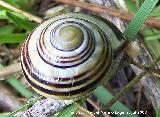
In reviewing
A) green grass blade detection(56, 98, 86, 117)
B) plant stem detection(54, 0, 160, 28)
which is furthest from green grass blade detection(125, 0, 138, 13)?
green grass blade detection(56, 98, 86, 117)

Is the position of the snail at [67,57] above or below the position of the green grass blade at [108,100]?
above

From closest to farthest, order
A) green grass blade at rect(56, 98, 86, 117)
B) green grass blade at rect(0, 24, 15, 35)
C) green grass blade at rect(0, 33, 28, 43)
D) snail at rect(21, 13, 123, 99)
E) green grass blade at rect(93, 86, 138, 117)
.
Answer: snail at rect(21, 13, 123, 99), green grass blade at rect(56, 98, 86, 117), green grass blade at rect(93, 86, 138, 117), green grass blade at rect(0, 33, 28, 43), green grass blade at rect(0, 24, 15, 35)

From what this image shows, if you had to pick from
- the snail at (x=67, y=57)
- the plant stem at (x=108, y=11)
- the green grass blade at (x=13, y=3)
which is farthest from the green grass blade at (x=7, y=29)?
the snail at (x=67, y=57)

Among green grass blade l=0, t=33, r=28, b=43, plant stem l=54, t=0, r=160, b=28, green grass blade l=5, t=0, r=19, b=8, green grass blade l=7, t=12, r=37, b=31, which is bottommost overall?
green grass blade l=0, t=33, r=28, b=43

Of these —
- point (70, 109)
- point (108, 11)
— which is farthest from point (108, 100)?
point (108, 11)

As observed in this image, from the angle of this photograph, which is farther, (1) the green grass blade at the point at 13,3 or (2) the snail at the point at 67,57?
(1) the green grass blade at the point at 13,3

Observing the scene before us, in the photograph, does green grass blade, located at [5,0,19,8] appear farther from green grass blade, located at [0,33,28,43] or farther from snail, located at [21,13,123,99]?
snail, located at [21,13,123,99]

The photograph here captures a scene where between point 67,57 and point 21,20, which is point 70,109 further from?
point 21,20

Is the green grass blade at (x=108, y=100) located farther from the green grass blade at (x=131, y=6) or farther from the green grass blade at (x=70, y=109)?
the green grass blade at (x=131, y=6)
